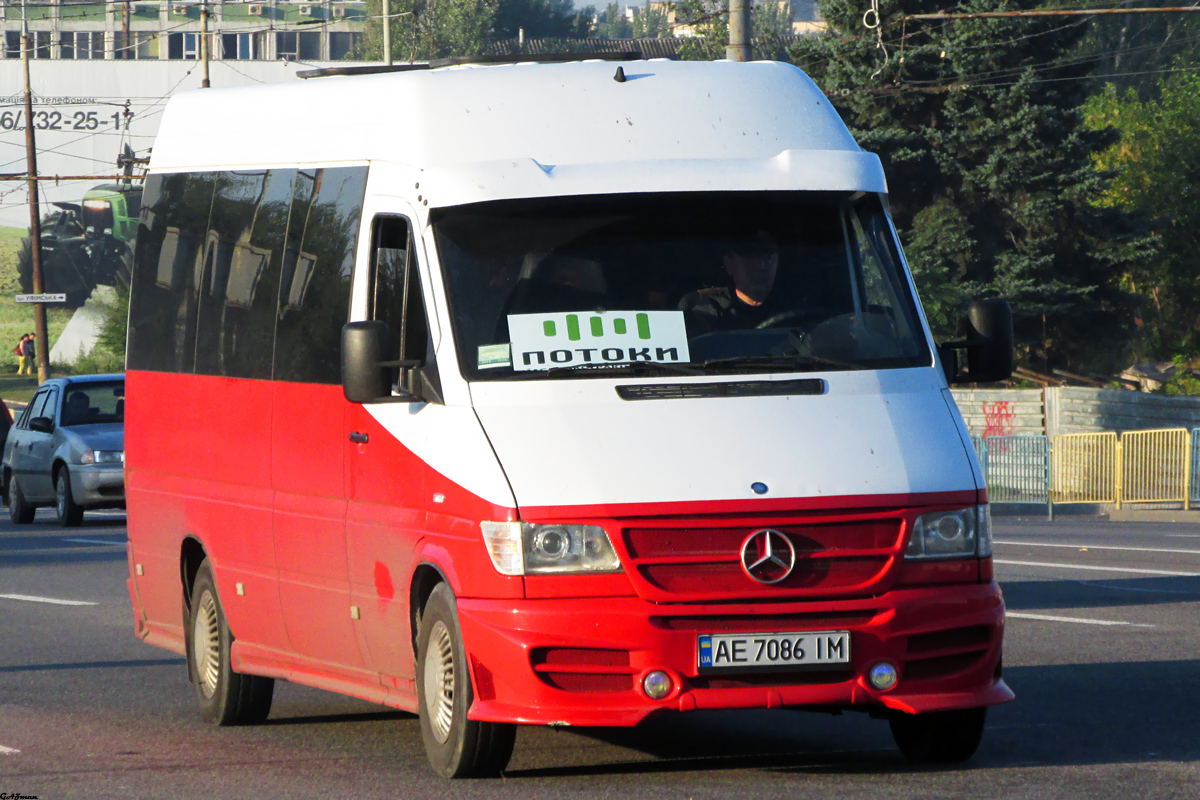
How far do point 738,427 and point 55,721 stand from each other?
3.84m

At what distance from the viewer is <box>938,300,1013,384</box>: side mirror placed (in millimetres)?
7926

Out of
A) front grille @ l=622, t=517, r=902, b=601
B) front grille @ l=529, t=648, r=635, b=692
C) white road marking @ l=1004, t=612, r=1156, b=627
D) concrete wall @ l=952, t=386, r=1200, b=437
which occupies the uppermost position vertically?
front grille @ l=622, t=517, r=902, b=601

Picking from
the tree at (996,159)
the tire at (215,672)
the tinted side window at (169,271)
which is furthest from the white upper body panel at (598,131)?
the tree at (996,159)

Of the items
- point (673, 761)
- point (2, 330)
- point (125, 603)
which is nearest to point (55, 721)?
point (673, 761)

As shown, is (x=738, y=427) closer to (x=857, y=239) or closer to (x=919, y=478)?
(x=919, y=478)

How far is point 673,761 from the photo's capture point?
7.64 m

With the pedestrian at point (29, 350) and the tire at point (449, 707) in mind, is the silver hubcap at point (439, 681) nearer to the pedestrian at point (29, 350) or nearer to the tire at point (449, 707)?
the tire at point (449, 707)

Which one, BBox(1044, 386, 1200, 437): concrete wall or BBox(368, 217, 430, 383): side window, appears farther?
BBox(1044, 386, 1200, 437): concrete wall

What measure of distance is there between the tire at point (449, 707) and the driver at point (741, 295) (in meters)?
1.34

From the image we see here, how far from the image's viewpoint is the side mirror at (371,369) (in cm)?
724

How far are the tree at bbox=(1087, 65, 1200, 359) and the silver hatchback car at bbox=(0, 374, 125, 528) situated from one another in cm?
4045

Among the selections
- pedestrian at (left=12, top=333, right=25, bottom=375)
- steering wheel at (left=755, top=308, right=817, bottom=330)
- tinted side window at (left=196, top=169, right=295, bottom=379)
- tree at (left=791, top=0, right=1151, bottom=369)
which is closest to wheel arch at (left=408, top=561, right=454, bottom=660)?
steering wheel at (left=755, top=308, right=817, bottom=330)

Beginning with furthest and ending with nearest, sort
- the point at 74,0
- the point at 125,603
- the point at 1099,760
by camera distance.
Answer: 1. the point at 74,0
2. the point at 125,603
3. the point at 1099,760

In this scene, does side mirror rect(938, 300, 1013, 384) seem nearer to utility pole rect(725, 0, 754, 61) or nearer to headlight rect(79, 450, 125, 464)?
utility pole rect(725, 0, 754, 61)
